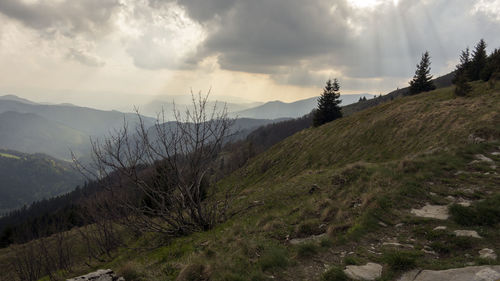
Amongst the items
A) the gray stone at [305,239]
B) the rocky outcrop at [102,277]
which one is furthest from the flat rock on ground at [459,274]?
the rocky outcrop at [102,277]

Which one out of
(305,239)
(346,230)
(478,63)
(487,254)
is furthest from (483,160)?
(478,63)

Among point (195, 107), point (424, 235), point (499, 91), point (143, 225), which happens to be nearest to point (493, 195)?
point (424, 235)

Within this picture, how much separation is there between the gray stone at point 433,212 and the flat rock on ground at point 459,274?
2.76 m

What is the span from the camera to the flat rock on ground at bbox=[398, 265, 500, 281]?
389 cm

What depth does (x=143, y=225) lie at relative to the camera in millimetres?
10594

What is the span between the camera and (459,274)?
4141 millimetres

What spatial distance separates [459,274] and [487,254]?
1.42 meters

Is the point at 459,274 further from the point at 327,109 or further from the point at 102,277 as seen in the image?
the point at 327,109

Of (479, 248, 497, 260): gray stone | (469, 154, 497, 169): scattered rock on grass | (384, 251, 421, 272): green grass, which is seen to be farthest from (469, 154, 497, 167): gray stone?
(384, 251, 421, 272): green grass

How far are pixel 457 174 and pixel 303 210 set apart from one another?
6278 mm

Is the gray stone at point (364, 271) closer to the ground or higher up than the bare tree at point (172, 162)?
closer to the ground

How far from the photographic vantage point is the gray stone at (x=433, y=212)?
264 inches

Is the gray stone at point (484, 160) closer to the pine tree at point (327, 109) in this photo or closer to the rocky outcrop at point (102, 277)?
the rocky outcrop at point (102, 277)

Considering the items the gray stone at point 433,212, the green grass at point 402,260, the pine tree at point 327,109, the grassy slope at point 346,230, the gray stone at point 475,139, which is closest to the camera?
the green grass at point 402,260
